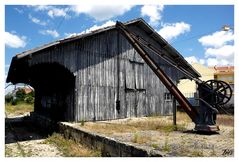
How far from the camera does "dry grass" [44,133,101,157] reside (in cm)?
975

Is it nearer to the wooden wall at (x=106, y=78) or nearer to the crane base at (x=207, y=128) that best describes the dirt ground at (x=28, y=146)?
the wooden wall at (x=106, y=78)

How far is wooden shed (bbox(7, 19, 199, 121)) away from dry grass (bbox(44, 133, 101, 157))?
194 centimetres

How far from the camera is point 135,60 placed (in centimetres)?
1889

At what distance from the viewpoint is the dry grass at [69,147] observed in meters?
9.75

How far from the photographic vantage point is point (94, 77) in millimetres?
16047

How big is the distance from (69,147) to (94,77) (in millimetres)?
5523

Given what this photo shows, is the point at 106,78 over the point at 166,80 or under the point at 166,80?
over

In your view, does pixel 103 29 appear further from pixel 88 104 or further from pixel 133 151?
pixel 133 151

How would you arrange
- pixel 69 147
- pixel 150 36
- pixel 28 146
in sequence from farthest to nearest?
pixel 150 36
pixel 28 146
pixel 69 147

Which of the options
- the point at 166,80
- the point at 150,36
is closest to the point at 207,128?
the point at 166,80

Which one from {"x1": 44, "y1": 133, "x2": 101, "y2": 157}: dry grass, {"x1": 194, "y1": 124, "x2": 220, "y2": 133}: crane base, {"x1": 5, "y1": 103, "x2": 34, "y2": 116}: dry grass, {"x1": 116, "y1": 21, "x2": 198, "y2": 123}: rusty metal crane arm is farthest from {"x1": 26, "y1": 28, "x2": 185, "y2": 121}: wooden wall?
{"x1": 5, "y1": 103, "x2": 34, "y2": 116}: dry grass

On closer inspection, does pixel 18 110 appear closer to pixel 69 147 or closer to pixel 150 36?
pixel 150 36
